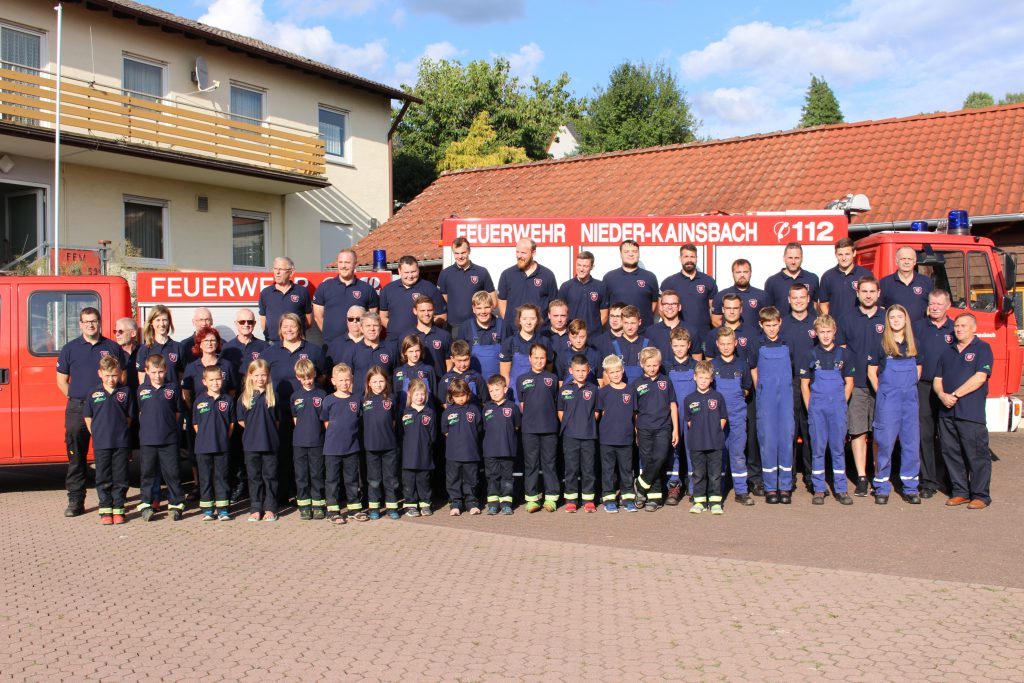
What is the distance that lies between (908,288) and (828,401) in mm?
1672

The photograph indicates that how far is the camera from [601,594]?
5840 millimetres

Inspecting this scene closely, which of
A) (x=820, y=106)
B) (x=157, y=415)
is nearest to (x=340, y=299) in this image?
(x=157, y=415)

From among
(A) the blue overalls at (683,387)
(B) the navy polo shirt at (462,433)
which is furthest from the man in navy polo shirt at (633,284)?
(B) the navy polo shirt at (462,433)

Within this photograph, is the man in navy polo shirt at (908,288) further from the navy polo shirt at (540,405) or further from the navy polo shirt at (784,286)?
the navy polo shirt at (540,405)

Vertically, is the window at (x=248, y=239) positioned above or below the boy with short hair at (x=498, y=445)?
above

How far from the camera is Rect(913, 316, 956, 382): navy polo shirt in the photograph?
8.45 m

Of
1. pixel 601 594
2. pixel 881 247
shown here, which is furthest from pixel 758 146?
pixel 601 594

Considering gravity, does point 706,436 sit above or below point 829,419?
below

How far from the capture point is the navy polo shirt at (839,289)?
8922mm

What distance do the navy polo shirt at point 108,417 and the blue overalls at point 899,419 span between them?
22.5ft

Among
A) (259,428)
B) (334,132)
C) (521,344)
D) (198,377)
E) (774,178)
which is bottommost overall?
(259,428)

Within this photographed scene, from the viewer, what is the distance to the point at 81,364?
8328 millimetres

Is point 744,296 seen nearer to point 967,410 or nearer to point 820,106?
point 967,410

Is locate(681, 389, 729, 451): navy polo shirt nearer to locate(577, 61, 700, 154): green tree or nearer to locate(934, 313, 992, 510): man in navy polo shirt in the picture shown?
locate(934, 313, 992, 510): man in navy polo shirt
